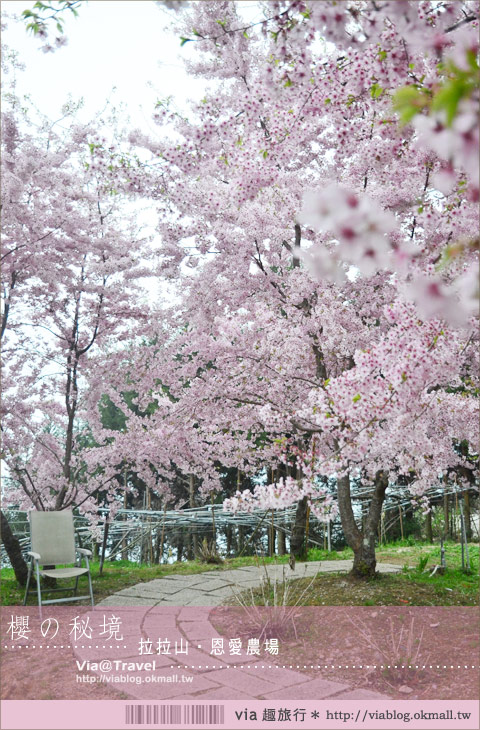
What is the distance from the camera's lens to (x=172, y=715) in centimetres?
193

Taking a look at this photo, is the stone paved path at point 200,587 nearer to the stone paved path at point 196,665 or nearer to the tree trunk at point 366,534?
the stone paved path at point 196,665

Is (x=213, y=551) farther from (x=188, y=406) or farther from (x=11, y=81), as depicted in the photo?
(x=11, y=81)

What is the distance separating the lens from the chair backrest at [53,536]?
4.18 m

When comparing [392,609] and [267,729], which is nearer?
[267,729]

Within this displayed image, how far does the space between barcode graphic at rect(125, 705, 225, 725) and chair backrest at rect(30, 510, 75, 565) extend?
8.07 ft

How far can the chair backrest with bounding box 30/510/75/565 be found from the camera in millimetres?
4180

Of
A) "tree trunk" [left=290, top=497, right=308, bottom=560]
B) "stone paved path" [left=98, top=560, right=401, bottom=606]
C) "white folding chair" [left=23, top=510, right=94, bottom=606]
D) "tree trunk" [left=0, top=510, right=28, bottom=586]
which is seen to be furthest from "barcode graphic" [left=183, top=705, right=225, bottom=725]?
"tree trunk" [left=290, top=497, right=308, bottom=560]

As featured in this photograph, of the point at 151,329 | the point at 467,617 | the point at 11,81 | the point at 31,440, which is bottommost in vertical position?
the point at 467,617

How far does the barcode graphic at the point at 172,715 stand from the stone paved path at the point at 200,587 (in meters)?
1.63

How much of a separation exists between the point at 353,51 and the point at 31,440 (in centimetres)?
493

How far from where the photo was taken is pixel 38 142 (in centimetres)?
475

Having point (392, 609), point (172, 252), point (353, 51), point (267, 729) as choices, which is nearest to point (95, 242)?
point (172, 252)

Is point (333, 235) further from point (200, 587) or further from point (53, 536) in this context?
point (53, 536)

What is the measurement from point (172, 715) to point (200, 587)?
2793 mm
